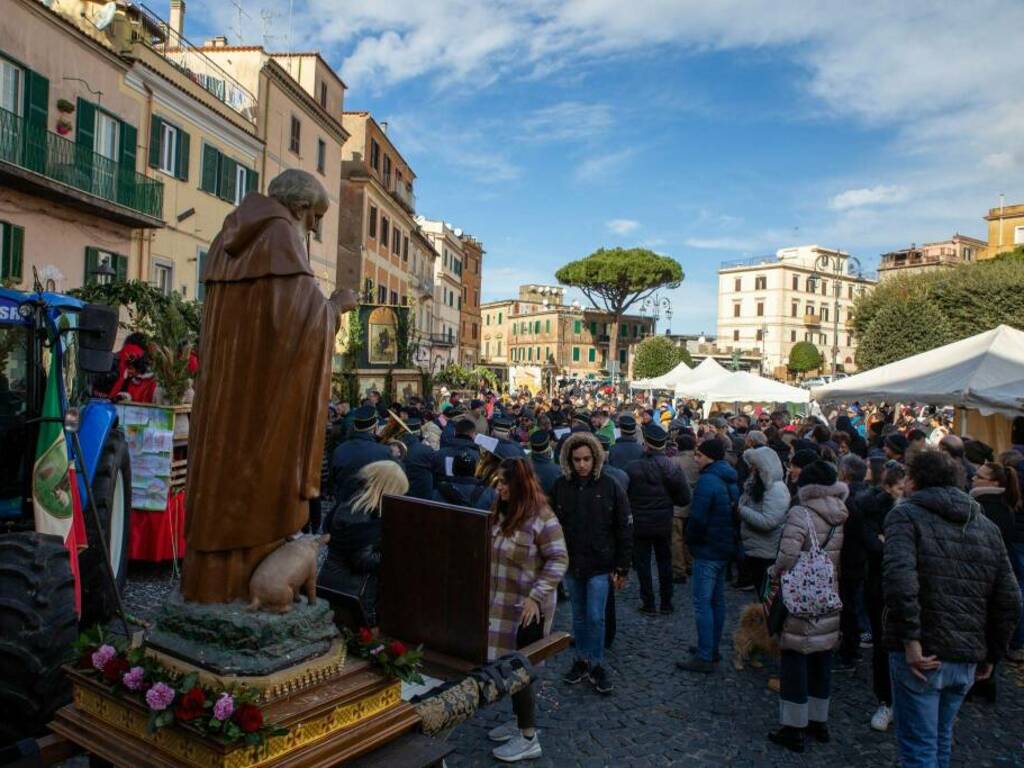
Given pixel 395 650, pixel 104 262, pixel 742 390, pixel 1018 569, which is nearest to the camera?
pixel 395 650

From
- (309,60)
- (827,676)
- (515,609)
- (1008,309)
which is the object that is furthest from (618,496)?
(1008,309)

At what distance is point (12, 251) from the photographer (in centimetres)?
1361

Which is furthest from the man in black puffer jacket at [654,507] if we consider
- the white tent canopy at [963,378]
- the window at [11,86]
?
the window at [11,86]

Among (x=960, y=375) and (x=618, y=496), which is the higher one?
(x=960, y=375)

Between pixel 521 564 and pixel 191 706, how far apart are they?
2606mm

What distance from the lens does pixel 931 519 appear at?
362cm

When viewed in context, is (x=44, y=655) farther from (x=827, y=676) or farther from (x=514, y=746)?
(x=827, y=676)

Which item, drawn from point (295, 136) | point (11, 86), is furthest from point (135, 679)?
point (295, 136)

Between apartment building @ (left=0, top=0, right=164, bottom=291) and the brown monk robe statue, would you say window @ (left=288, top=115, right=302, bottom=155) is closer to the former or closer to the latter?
apartment building @ (left=0, top=0, right=164, bottom=291)

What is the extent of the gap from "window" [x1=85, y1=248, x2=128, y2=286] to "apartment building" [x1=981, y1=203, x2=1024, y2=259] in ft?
209

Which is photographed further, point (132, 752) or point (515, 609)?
point (515, 609)

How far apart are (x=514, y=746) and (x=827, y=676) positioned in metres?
2.05

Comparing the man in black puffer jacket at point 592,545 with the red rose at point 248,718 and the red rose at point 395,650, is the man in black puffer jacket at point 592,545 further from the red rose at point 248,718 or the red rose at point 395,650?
the red rose at point 248,718

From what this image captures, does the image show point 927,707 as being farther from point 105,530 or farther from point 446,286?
point 446,286
